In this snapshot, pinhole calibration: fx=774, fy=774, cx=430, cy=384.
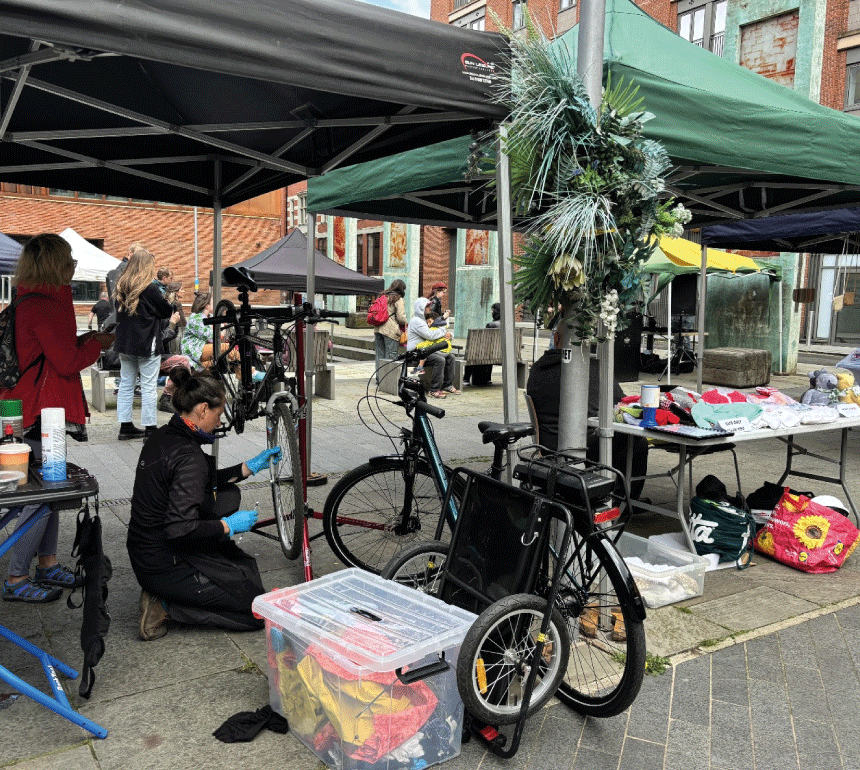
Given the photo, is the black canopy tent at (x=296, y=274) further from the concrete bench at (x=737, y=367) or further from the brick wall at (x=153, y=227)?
the brick wall at (x=153, y=227)

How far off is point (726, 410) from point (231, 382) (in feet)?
10.1

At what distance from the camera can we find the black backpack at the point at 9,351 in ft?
12.6

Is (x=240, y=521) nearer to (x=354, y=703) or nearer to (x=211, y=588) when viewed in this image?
(x=211, y=588)

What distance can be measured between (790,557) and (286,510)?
3060 millimetres

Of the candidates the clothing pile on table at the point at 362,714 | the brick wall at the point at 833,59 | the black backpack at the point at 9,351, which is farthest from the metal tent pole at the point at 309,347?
the brick wall at the point at 833,59

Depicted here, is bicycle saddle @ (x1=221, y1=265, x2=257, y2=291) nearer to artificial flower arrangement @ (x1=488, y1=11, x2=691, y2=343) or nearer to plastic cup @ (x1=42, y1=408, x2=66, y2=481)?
plastic cup @ (x1=42, y1=408, x2=66, y2=481)

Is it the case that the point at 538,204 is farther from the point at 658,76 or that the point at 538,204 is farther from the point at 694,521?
the point at 694,521

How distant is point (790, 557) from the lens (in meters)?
4.74

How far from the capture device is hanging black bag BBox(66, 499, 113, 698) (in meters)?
2.85

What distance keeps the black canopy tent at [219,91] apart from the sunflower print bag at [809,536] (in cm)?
305

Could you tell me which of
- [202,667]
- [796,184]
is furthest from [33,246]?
[796,184]

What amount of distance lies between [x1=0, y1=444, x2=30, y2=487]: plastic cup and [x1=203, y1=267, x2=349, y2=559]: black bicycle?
1.37 metres

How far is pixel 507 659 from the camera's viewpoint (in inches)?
108

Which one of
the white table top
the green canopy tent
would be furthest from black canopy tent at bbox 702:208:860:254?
the white table top
